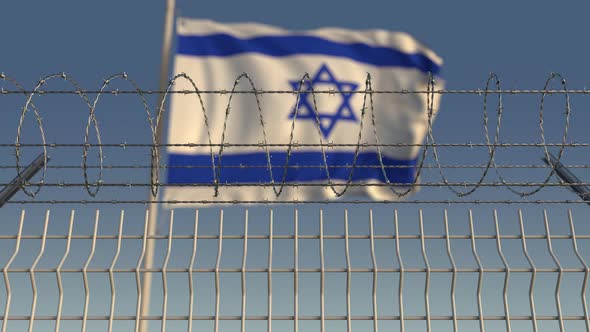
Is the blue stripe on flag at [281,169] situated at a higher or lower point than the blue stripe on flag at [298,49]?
lower

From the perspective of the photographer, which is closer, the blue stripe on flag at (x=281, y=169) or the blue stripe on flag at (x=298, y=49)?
the blue stripe on flag at (x=281, y=169)

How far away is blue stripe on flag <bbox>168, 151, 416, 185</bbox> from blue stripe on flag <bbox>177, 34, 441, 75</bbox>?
2203mm

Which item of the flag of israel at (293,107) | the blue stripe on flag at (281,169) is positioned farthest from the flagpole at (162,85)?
the blue stripe on flag at (281,169)

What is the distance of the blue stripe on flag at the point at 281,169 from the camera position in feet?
37.8

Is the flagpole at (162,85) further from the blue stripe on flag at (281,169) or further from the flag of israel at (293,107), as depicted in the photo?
the blue stripe on flag at (281,169)

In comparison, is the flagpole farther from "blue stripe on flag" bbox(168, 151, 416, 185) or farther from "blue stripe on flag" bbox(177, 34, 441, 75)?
"blue stripe on flag" bbox(168, 151, 416, 185)

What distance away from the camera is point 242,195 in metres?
11.9

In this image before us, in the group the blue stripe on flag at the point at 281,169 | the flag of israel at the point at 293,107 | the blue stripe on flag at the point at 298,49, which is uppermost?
the blue stripe on flag at the point at 298,49

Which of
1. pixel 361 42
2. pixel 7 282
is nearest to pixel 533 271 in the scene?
pixel 7 282

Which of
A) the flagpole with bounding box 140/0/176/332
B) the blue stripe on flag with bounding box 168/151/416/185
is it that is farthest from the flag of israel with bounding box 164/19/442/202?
the flagpole with bounding box 140/0/176/332

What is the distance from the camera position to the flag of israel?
38.7 feet

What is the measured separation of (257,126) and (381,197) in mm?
2659

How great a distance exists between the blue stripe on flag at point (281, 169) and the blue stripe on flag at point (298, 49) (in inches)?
86.7

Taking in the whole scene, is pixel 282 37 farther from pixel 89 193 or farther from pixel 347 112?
pixel 89 193
